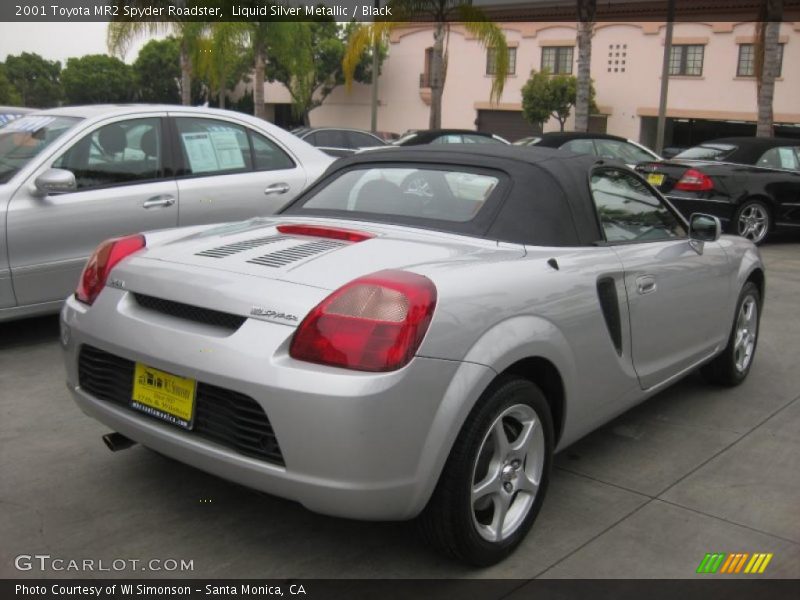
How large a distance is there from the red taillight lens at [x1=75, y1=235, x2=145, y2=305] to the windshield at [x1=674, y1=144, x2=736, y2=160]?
938 cm

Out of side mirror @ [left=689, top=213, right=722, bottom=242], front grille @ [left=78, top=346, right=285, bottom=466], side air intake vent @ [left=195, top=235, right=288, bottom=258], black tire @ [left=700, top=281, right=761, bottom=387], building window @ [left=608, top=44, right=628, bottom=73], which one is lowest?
black tire @ [left=700, top=281, right=761, bottom=387]

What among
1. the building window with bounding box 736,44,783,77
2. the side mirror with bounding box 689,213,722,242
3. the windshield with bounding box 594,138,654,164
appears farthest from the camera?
the building window with bounding box 736,44,783,77

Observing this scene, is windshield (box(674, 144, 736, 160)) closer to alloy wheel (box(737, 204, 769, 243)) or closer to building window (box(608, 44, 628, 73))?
alloy wheel (box(737, 204, 769, 243))

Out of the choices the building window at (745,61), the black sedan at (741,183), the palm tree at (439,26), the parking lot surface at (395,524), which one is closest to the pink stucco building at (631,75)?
the building window at (745,61)

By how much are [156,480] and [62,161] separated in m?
2.75

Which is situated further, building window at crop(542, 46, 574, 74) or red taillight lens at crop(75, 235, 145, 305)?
building window at crop(542, 46, 574, 74)

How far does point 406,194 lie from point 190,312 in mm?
1246

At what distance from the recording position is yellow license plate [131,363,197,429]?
8.86 ft

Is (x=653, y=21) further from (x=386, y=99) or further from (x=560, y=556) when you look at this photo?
(x=560, y=556)

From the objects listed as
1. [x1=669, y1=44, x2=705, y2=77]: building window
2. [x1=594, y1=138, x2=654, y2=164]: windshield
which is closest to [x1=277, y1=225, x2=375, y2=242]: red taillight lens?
[x1=594, y1=138, x2=654, y2=164]: windshield

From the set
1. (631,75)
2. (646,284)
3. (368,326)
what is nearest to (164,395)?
(368,326)

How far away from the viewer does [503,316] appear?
280 centimetres

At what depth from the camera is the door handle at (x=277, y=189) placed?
20.7ft

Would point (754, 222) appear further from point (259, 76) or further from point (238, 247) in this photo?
point (259, 76)
